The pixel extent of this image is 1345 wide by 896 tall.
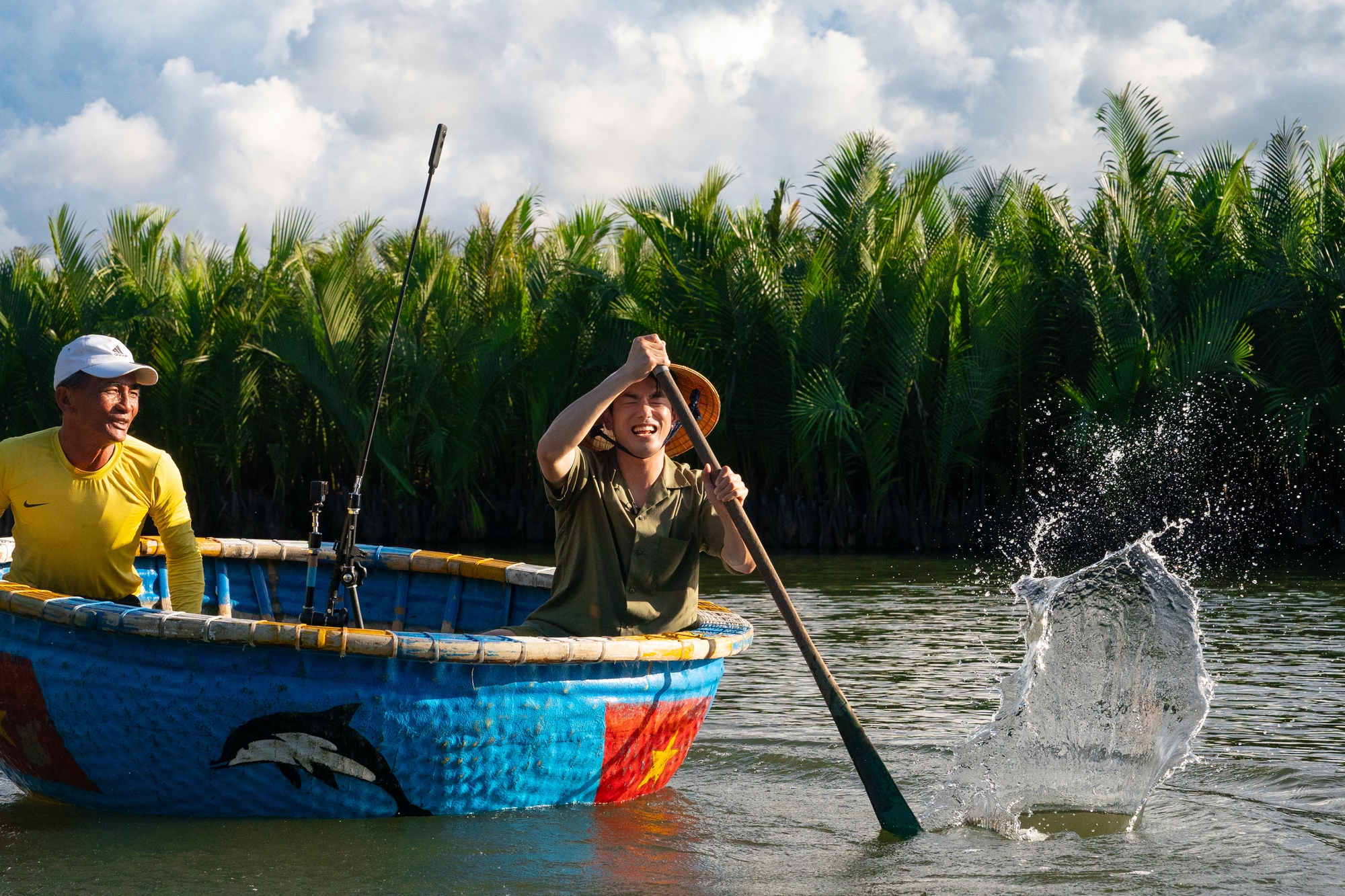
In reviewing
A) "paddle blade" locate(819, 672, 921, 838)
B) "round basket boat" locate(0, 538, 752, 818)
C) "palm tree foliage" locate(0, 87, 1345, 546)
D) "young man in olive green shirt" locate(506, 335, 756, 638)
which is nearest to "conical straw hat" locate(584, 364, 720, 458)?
"young man in olive green shirt" locate(506, 335, 756, 638)

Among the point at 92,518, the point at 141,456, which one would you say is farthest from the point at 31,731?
the point at 141,456

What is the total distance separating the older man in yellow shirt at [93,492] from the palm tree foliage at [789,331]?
29.4ft

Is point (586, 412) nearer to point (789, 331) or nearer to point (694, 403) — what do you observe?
point (694, 403)

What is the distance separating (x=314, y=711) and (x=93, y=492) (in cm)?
98

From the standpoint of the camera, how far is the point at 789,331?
44.5 feet

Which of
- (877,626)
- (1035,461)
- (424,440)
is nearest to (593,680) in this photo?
(877,626)

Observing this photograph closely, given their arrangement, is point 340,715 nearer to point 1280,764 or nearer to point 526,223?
point 1280,764

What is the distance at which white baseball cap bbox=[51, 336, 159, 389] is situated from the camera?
3877mm

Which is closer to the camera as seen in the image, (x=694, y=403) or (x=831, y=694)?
(x=831, y=694)

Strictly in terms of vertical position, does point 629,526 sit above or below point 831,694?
above

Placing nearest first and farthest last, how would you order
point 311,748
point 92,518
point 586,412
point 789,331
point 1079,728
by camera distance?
point 311,748, point 586,412, point 92,518, point 1079,728, point 789,331

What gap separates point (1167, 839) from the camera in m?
3.74

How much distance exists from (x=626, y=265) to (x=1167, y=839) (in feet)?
36.5

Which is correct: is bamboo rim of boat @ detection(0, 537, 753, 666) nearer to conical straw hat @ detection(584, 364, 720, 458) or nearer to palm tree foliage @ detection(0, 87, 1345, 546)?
conical straw hat @ detection(584, 364, 720, 458)
